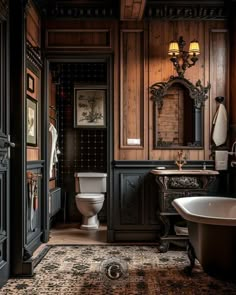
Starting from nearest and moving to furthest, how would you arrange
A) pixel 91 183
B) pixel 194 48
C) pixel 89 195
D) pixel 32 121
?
pixel 32 121
pixel 194 48
pixel 89 195
pixel 91 183

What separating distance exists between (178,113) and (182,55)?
0.69 metres

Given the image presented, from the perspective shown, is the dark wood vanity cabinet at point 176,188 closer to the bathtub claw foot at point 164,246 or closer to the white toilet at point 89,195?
the bathtub claw foot at point 164,246

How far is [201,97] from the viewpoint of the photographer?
424 cm

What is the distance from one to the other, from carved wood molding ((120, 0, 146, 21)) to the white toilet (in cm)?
228

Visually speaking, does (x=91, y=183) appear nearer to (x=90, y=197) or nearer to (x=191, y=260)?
(x=90, y=197)

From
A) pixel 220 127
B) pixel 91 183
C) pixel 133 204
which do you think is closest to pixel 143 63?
pixel 220 127

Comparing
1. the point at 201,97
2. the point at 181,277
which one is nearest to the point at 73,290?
the point at 181,277

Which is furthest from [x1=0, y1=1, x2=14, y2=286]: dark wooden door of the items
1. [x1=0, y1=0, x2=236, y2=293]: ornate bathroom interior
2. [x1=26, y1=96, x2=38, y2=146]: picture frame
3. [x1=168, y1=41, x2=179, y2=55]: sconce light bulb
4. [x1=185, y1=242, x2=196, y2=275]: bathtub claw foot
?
[x1=168, y1=41, x2=179, y2=55]: sconce light bulb

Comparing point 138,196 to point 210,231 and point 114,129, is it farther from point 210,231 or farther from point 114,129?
point 210,231

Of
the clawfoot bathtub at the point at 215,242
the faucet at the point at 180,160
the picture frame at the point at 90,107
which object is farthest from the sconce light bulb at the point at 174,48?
the clawfoot bathtub at the point at 215,242

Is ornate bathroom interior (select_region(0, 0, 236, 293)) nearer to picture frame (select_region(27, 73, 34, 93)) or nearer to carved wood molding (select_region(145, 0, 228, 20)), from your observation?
carved wood molding (select_region(145, 0, 228, 20))

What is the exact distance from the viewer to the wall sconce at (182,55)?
3.96 meters

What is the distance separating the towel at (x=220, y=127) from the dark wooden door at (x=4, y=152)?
7.98 ft

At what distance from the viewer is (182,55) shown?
413 cm
